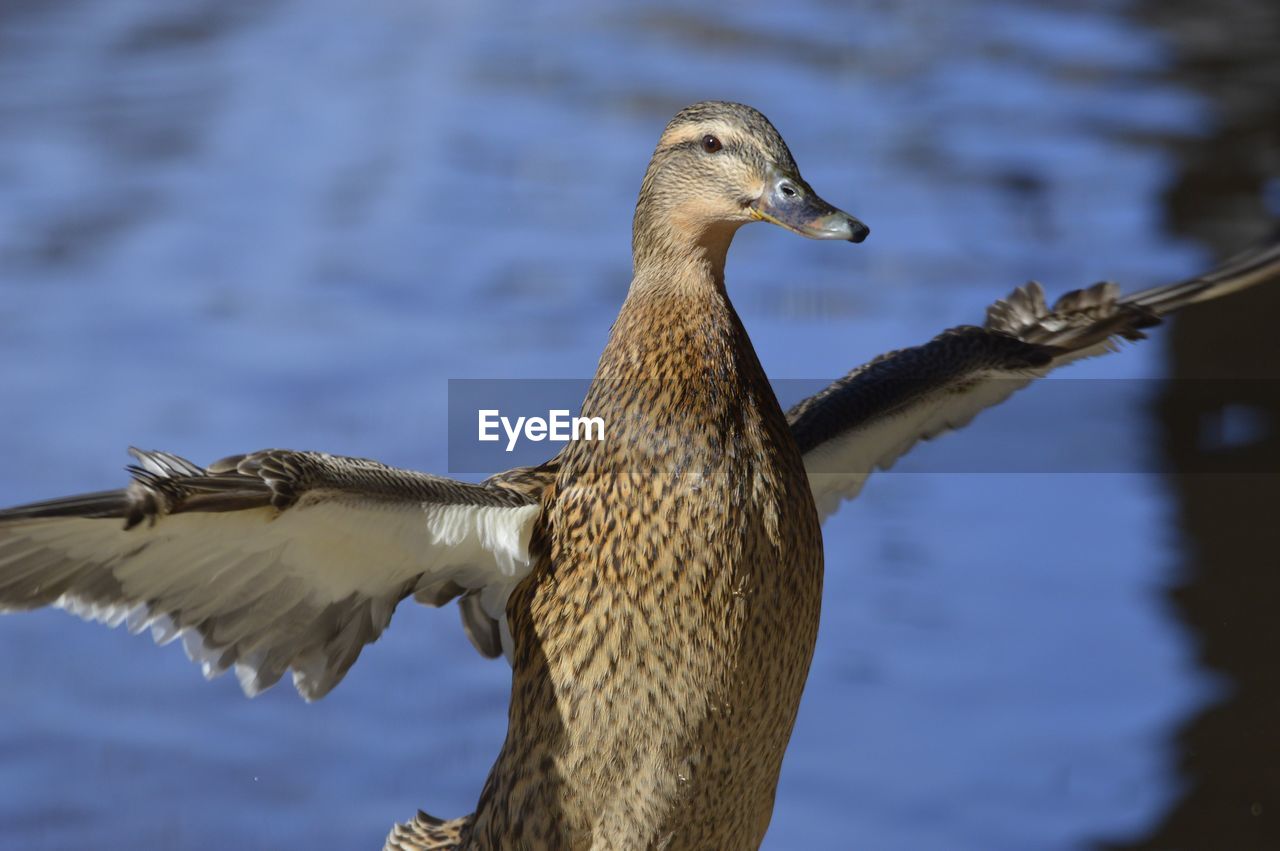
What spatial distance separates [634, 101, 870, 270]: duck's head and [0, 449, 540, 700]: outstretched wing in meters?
0.73

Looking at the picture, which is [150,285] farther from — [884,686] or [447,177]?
[884,686]

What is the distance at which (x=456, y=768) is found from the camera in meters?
5.52

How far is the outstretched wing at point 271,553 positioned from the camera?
362 cm

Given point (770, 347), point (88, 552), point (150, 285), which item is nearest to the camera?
point (88, 552)

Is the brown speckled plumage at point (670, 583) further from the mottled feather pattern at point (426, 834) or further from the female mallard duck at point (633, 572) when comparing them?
the mottled feather pattern at point (426, 834)

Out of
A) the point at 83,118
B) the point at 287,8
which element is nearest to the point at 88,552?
the point at 83,118

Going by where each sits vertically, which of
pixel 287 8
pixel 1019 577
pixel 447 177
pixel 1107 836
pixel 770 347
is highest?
pixel 287 8

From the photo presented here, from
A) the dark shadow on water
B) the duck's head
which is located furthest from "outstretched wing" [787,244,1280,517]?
the duck's head

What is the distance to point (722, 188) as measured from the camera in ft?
13.7

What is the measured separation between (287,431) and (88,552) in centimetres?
333

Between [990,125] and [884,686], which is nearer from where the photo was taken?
[884,686]
